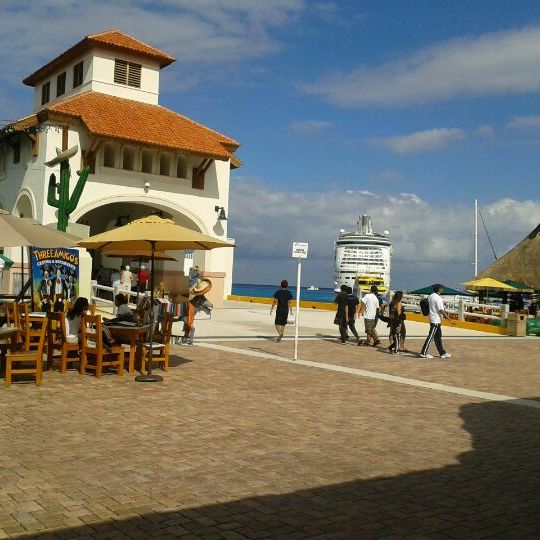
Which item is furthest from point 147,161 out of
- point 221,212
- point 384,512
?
point 384,512

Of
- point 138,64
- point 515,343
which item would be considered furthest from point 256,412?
point 138,64

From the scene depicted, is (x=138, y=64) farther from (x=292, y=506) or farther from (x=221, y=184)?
(x=292, y=506)

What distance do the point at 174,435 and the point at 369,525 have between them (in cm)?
283

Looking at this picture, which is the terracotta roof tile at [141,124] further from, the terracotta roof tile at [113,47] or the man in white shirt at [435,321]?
the man in white shirt at [435,321]

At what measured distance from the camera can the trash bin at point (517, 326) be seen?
80.4ft

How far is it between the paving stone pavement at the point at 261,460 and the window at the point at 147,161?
20.4 metres

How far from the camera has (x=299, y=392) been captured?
969cm

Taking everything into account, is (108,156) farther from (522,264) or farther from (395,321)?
(522,264)

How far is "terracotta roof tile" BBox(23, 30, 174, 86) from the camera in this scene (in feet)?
99.9

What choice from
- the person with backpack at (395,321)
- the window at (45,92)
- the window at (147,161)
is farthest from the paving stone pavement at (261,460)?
the window at (45,92)

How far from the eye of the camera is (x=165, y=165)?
99.8 feet

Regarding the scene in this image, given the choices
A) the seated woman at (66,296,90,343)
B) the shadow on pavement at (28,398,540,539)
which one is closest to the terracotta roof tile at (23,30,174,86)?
the seated woman at (66,296,90,343)

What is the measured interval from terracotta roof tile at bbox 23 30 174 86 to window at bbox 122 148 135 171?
18.0 ft

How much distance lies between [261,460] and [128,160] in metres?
25.0
